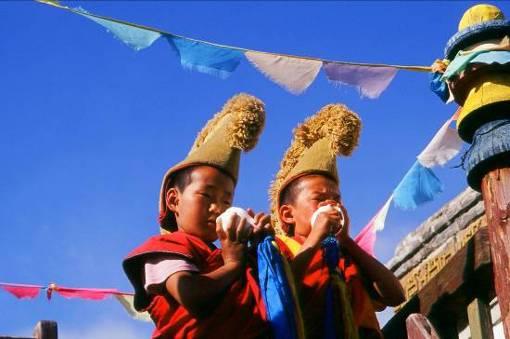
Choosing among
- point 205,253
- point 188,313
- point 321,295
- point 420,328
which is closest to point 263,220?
point 205,253

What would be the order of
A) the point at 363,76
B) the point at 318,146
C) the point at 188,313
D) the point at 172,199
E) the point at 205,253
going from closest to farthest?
the point at 188,313 → the point at 205,253 → the point at 172,199 → the point at 318,146 → the point at 363,76

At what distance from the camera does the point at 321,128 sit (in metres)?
4.38

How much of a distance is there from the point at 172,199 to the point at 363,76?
1147 mm

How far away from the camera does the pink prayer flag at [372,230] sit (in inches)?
187

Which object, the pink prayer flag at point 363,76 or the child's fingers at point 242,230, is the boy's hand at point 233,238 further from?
the pink prayer flag at point 363,76

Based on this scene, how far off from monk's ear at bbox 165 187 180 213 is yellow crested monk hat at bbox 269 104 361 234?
0.54 m

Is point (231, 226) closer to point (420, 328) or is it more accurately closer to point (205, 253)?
point (205, 253)

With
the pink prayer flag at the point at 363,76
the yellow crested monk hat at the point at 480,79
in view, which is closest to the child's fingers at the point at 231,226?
the yellow crested monk hat at the point at 480,79

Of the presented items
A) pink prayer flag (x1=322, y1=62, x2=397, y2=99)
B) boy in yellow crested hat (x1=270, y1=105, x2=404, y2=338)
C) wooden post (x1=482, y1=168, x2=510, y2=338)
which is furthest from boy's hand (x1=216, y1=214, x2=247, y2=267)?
pink prayer flag (x1=322, y1=62, x2=397, y2=99)

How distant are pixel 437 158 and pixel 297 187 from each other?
2.16ft

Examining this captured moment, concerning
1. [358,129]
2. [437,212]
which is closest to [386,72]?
[358,129]

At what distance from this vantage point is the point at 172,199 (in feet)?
12.9

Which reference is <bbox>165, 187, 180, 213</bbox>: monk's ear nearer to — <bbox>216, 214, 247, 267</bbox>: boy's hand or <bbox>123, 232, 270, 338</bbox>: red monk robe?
<bbox>123, 232, 270, 338</bbox>: red monk robe

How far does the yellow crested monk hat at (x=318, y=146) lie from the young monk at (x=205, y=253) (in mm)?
324
